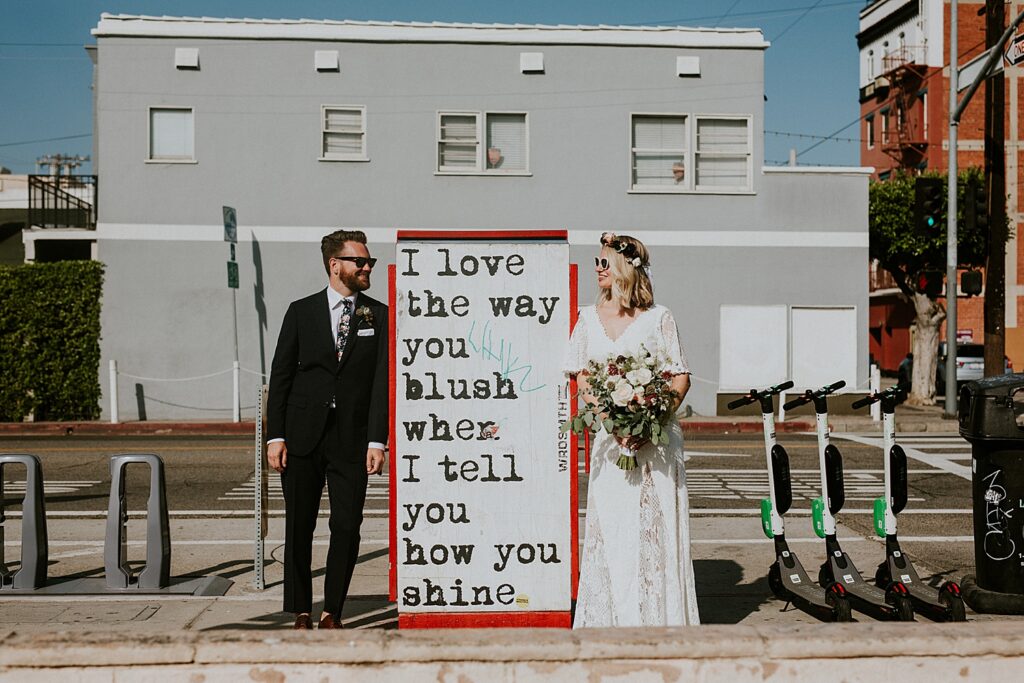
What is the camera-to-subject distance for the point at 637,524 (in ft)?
17.0

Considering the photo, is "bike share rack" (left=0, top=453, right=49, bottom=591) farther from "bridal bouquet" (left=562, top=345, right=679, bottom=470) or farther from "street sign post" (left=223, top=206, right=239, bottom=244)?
"street sign post" (left=223, top=206, right=239, bottom=244)

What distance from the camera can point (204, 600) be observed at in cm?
A: 650

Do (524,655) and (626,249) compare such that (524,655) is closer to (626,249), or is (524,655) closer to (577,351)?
(577,351)

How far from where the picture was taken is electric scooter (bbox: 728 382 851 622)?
594 cm

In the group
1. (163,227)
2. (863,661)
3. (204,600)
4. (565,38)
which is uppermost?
(565,38)

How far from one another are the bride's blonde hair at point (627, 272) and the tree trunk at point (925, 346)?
68.0 feet

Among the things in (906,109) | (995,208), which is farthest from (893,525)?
(906,109)

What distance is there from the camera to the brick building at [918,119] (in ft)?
134

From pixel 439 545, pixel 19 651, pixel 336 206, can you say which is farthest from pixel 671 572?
pixel 336 206

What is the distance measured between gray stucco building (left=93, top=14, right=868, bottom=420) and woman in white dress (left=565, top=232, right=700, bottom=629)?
1621cm

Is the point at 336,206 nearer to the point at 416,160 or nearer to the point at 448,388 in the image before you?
the point at 416,160

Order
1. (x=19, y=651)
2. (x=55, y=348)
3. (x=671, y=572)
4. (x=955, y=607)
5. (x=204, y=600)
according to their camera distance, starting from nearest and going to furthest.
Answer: (x=19, y=651)
(x=671, y=572)
(x=955, y=607)
(x=204, y=600)
(x=55, y=348)

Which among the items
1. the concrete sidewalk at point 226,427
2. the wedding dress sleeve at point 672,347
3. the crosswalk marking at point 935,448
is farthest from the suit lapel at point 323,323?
the concrete sidewalk at point 226,427

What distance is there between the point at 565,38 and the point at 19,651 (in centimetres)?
2033
